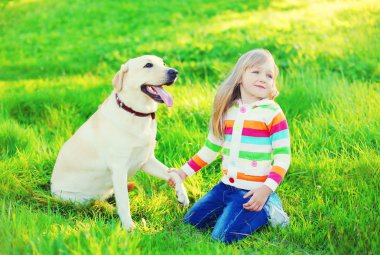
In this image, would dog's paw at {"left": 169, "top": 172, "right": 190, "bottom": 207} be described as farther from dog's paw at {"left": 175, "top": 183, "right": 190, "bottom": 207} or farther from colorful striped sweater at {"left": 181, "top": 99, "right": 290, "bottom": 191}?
colorful striped sweater at {"left": 181, "top": 99, "right": 290, "bottom": 191}

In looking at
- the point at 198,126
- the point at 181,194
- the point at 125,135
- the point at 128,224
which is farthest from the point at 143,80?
the point at 198,126

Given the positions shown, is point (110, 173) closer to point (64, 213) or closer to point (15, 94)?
point (64, 213)

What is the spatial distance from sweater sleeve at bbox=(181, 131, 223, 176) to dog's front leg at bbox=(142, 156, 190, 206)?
10cm

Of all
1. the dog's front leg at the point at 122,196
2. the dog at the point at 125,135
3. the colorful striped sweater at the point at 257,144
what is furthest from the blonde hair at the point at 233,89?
the dog's front leg at the point at 122,196

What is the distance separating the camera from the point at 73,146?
3688mm

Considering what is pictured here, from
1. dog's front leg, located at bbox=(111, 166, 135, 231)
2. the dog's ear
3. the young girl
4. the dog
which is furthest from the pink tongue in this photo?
dog's front leg, located at bbox=(111, 166, 135, 231)

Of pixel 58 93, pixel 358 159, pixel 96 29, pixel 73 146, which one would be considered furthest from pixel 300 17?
pixel 73 146

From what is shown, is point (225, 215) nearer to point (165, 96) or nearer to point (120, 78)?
point (165, 96)

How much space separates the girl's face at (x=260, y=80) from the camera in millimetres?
3289

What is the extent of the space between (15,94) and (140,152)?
295 centimetres

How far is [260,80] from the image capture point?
3285mm

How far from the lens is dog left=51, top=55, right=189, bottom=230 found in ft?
11.2

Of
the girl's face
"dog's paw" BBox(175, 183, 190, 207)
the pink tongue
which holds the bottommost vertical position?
"dog's paw" BBox(175, 183, 190, 207)

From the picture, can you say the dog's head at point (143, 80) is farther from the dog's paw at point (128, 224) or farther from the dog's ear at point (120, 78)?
the dog's paw at point (128, 224)
